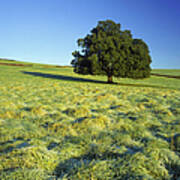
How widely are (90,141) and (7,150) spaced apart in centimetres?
189

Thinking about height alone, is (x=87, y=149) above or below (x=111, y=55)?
below

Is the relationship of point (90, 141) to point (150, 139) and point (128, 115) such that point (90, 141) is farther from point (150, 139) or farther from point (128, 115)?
point (128, 115)

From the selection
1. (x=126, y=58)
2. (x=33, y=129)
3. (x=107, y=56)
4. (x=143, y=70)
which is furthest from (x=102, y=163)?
(x=143, y=70)

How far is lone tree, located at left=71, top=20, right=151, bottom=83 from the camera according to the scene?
26.8 meters

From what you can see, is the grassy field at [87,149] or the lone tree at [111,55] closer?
the grassy field at [87,149]

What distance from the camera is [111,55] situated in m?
27.0

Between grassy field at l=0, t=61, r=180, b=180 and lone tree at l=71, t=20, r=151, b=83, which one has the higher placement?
lone tree at l=71, t=20, r=151, b=83

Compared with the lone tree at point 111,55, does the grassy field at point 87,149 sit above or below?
below

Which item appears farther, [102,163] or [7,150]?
[7,150]

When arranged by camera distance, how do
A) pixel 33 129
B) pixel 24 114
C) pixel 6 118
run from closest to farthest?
pixel 33 129, pixel 6 118, pixel 24 114

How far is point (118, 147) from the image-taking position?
378 centimetres

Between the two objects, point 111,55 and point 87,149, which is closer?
point 87,149

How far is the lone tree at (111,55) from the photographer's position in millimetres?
26781

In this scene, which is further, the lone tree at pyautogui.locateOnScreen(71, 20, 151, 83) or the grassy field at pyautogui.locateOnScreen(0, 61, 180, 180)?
the lone tree at pyautogui.locateOnScreen(71, 20, 151, 83)
